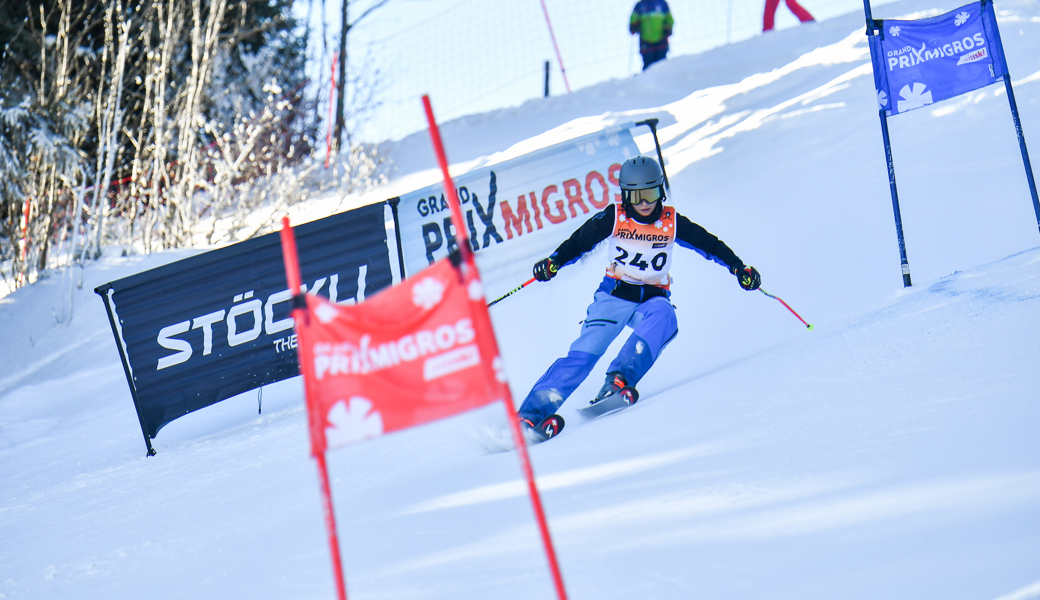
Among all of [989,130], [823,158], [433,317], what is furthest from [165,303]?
[989,130]

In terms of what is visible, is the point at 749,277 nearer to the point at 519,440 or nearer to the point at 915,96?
the point at 915,96

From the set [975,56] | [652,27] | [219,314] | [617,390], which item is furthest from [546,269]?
[652,27]

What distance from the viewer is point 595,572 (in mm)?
2492

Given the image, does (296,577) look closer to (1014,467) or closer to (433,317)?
(433,317)

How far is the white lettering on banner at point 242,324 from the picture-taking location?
573cm

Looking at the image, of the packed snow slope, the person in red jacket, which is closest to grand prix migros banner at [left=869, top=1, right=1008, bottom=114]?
the packed snow slope

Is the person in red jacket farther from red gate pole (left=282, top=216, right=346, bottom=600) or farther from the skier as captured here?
red gate pole (left=282, top=216, right=346, bottom=600)

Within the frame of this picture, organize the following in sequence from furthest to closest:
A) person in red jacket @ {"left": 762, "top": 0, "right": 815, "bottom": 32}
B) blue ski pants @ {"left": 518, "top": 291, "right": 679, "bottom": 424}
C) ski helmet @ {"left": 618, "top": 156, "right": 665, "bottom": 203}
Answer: person in red jacket @ {"left": 762, "top": 0, "right": 815, "bottom": 32}, ski helmet @ {"left": 618, "top": 156, "right": 665, "bottom": 203}, blue ski pants @ {"left": 518, "top": 291, "right": 679, "bottom": 424}

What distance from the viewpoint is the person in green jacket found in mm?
13336

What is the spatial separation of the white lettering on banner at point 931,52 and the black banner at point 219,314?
12.3 ft

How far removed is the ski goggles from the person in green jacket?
9.49m

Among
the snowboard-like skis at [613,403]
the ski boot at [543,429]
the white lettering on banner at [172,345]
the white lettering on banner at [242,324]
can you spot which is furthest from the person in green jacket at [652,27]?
the ski boot at [543,429]

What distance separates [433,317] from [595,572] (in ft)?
2.99

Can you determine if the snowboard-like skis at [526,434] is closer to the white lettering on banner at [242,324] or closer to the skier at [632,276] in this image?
the skier at [632,276]
